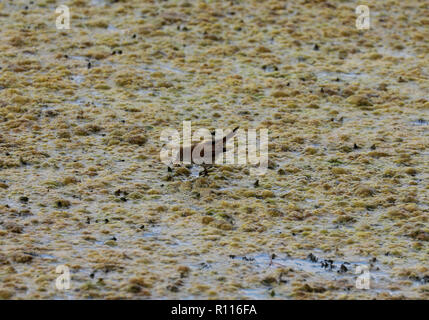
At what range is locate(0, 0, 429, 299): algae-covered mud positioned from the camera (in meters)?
9.85

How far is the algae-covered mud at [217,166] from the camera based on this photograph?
9852 mm

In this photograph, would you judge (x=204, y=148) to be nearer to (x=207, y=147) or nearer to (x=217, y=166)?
(x=207, y=147)

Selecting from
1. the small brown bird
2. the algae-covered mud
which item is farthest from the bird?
the algae-covered mud

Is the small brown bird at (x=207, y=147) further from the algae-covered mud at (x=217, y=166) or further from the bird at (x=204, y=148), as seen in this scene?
the algae-covered mud at (x=217, y=166)

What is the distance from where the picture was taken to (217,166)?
1228 centimetres

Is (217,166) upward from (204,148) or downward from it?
downward

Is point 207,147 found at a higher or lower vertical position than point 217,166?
higher

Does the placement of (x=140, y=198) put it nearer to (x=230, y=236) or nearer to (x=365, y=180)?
(x=230, y=236)

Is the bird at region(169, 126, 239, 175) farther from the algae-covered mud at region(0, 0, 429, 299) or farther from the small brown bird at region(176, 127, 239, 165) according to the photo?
the algae-covered mud at region(0, 0, 429, 299)

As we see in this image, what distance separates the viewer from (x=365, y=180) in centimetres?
1195

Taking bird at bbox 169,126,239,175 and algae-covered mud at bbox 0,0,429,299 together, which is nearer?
algae-covered mud at bbox 0,0,429,299

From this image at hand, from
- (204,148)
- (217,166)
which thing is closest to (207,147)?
(204,148)

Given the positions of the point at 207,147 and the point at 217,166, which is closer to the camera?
the point at 207,147

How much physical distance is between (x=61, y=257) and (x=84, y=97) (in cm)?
468
